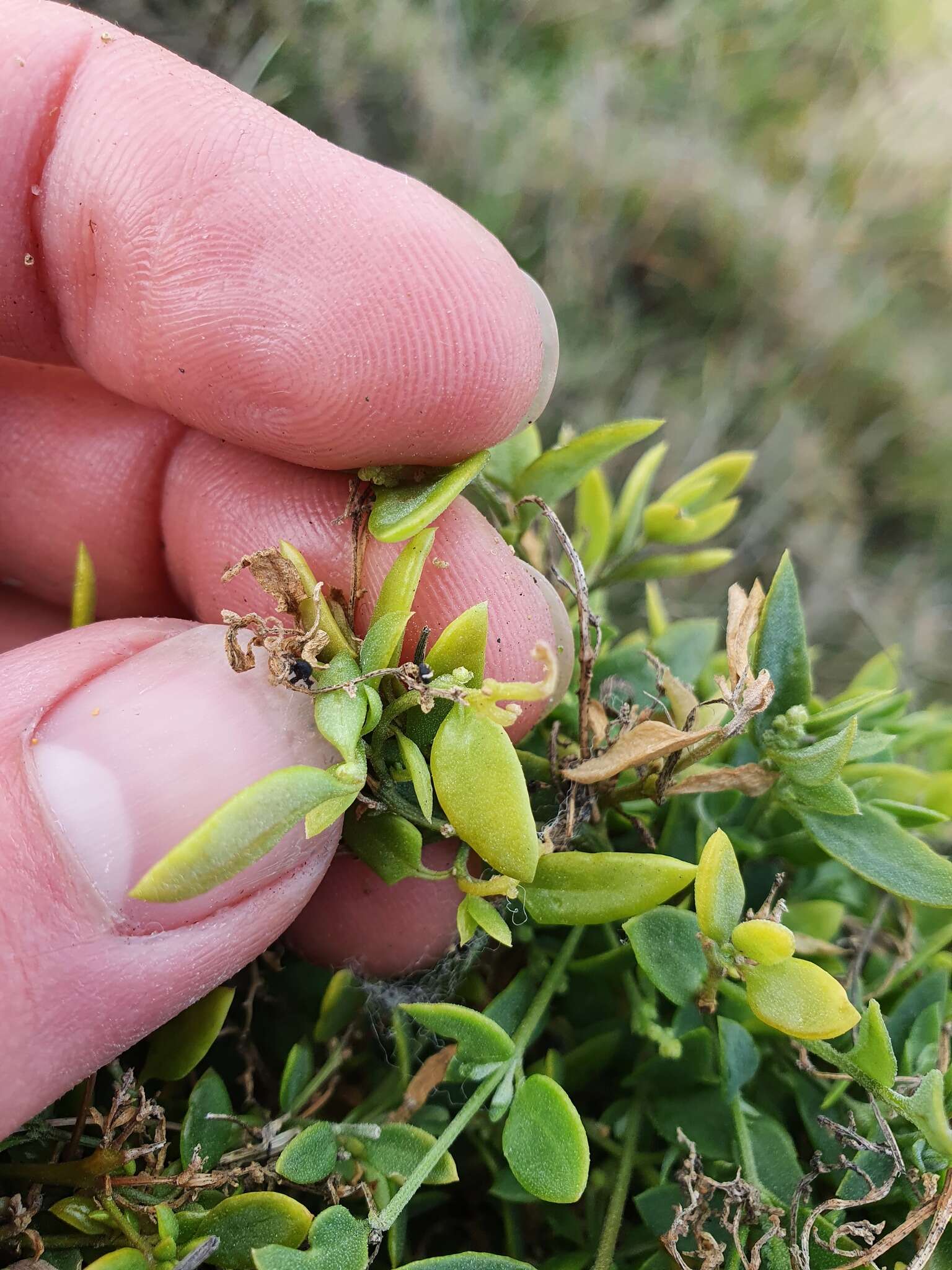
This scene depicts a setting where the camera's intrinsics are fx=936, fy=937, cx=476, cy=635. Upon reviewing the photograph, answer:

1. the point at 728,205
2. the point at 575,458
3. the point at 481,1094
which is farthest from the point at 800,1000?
the point at 728,205

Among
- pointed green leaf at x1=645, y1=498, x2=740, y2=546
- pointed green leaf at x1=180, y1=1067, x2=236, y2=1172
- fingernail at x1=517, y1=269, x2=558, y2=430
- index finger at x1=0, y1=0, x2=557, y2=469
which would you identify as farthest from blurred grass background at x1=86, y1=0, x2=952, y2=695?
pointed green leaf at x1=180, y1=1067, x2=236, y2=1172

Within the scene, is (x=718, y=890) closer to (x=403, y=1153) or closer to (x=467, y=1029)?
(x=467, y=1029)

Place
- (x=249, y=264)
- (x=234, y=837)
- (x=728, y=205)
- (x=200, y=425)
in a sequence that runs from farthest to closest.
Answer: (x=728, y=205) < (x=200, y=425) < (x=249, y=264) < (x=234, y=837)

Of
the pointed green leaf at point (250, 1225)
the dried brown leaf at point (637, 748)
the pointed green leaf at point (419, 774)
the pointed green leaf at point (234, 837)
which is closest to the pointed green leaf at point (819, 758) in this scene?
the dried brown leaf at point (637, 748)

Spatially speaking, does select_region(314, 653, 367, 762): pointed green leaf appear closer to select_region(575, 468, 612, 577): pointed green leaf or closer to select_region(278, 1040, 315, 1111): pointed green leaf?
select_region(278, 1040, 315, 1111): pointed green leaf

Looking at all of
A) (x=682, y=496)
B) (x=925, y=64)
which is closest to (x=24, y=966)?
(x=682, y=496)

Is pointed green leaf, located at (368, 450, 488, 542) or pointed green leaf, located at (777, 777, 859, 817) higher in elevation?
pointed green leaf, located at (368, 450, 488, 542)
